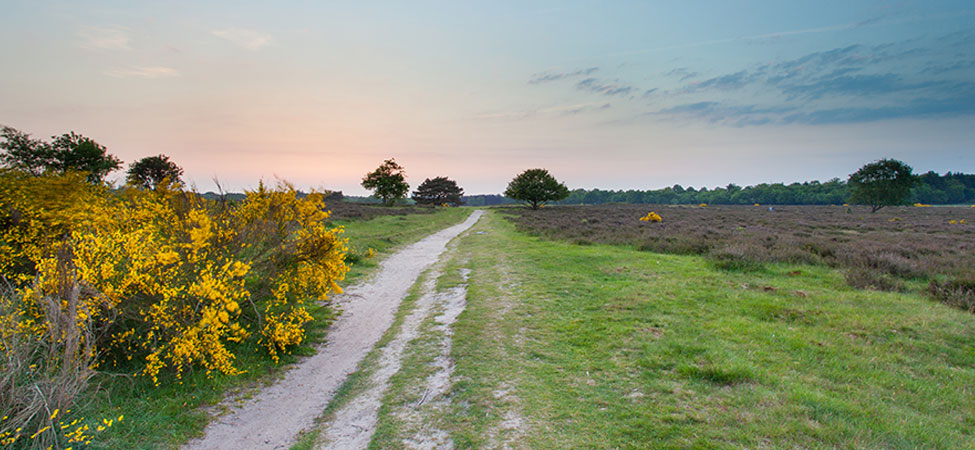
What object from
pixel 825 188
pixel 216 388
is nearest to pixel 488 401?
pixel 216 388

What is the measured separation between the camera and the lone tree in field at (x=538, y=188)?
67.6 m

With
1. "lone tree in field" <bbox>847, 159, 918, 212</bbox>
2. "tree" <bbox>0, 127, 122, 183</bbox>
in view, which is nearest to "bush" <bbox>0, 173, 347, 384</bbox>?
"tree" <bbox>0, 127, 122, 183</bbox>

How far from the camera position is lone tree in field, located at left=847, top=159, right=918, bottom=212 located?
47.7 m

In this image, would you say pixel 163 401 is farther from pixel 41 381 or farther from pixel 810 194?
pixel 810 194

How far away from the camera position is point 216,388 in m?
5.60

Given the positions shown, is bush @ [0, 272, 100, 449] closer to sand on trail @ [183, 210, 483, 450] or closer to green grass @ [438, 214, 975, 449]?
sand on trail @ [183, 210, 483, 450]

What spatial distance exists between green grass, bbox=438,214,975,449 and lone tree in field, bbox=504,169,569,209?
57.5m

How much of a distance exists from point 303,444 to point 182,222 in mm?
4909

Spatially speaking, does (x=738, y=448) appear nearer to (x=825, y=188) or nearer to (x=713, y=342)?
(x=713, y=342)

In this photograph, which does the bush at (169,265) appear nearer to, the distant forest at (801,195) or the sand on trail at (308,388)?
the sand on trail at (308,388)

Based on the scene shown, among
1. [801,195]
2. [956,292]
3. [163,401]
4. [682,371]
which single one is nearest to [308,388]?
[163,401]

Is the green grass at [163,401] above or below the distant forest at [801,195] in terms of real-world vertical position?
below

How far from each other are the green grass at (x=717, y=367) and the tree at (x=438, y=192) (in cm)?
9587

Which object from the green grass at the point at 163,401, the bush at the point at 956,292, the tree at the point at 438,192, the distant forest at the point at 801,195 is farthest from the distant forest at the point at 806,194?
the green grass at the point at 163,401
